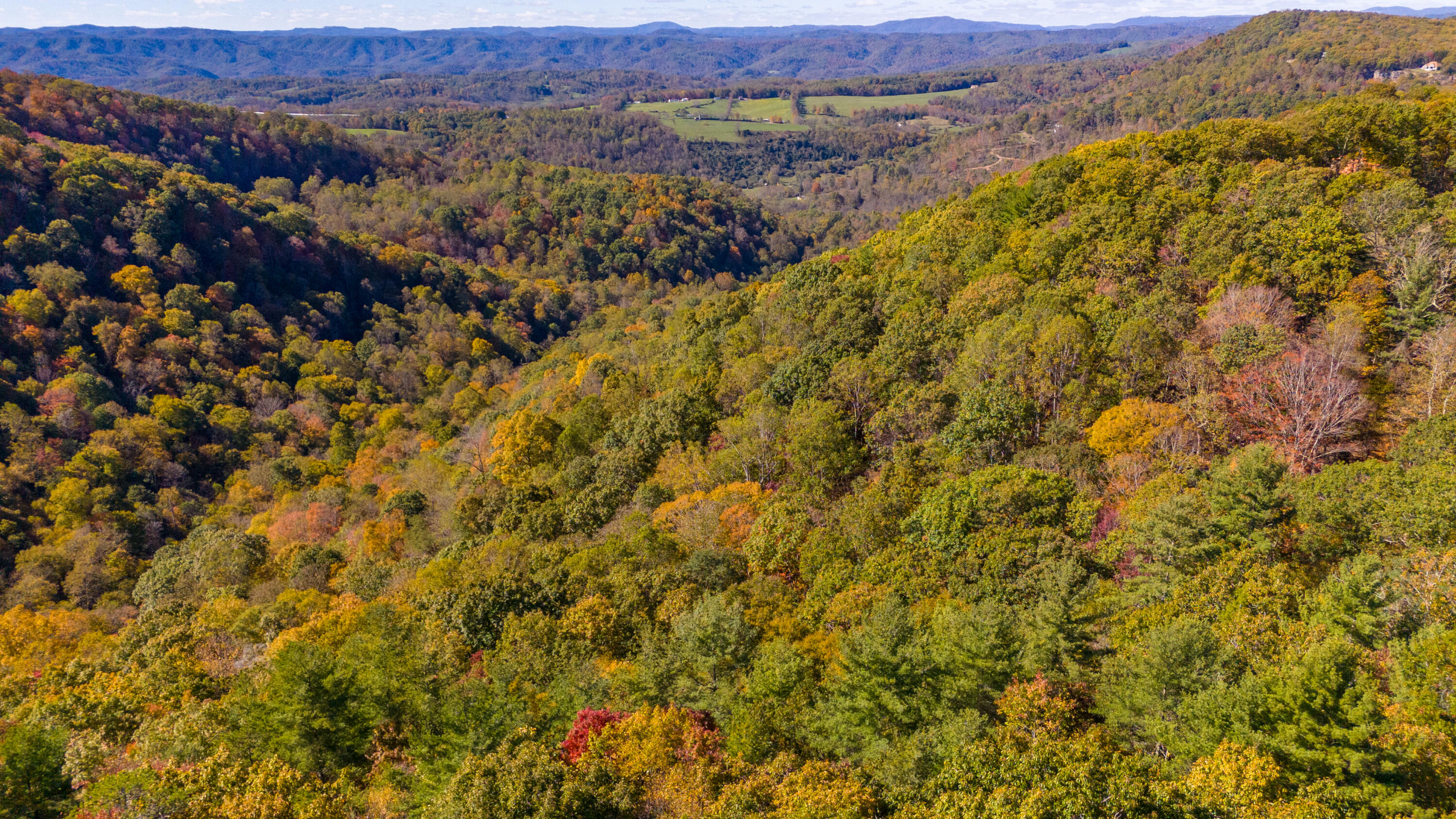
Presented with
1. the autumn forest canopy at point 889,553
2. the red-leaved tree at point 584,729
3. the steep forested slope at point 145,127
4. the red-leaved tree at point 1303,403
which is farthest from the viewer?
the steep forested slope at point 145,127

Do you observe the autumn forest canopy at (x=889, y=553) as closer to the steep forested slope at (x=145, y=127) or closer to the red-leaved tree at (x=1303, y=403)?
the red-leaved tree at (x=1303, y=403)

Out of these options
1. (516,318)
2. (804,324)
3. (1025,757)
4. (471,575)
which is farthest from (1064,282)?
(516,318)

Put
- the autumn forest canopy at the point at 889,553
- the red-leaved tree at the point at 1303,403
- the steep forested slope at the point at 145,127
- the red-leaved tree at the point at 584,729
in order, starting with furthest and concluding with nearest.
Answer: the steep forested slope at the point at 145,127, the red-leaved tree at the point at 1303,403, the red-leaved tree at the point at 584,729, the autumn forest canopy at the point at 889,553

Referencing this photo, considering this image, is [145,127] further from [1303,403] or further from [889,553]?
[1303,403]

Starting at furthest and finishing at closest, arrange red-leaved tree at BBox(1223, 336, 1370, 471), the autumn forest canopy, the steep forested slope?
the steep forested slope
red-leaved tree at BBox(1223, 336, 1370, 471)
the autumn forest canopy

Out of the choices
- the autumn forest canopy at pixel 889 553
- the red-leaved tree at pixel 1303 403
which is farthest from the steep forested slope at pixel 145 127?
the red-leaved tree at pixel 1303 403

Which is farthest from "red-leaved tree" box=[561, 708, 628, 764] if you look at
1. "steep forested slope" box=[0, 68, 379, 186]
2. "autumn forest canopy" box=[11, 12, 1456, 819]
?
"steep forested slope" box=[0, 68, 379, 186]

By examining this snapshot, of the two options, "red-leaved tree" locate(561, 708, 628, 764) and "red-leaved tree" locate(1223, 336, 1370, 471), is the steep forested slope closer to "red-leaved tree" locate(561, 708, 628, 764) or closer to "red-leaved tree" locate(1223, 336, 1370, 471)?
"red-leaved tree" locate(561, 708, 628, 764)

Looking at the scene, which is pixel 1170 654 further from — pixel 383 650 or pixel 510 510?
pixel 510 510

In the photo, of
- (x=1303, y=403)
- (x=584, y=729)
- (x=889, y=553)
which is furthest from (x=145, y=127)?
(x=1303, y=403)
